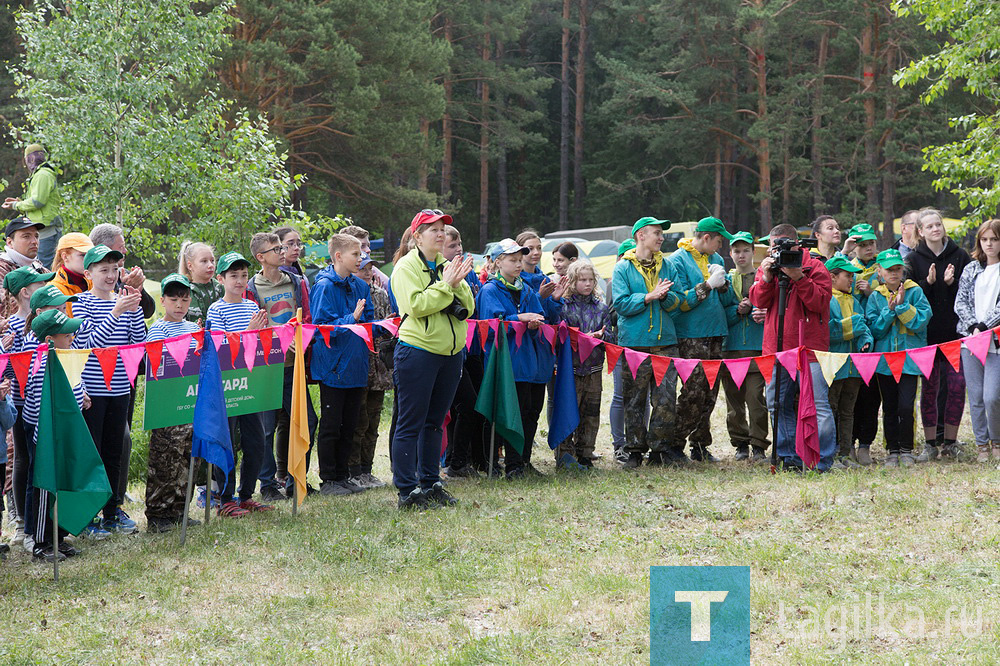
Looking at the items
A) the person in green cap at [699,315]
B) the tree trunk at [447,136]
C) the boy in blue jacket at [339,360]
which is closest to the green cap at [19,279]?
the boy in blue jacket at [339,360]

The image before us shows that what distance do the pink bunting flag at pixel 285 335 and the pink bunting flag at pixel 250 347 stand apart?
20 centimetres

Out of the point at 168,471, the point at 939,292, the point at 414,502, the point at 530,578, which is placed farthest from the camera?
the point at 939,292

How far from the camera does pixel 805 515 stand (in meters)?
6.11

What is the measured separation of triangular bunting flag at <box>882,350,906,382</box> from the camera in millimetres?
7762

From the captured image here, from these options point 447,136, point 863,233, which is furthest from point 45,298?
point 447,136

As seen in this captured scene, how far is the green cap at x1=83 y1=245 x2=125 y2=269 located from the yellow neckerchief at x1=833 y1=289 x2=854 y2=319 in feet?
17.9

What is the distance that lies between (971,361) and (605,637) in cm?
499

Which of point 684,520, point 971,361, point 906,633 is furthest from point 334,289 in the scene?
point 971,361

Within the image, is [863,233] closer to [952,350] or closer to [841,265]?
[841,265]

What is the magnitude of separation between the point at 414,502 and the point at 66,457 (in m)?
2.20

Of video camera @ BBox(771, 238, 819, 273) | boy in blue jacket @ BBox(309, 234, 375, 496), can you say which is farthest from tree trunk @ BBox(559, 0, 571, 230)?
boy in blue jacket @ BBox(309, 234, 375, 496)

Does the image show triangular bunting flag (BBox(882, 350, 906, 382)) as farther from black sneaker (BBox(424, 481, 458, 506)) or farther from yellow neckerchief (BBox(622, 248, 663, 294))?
black sneaker (BBox(424, 481, 458, 506))

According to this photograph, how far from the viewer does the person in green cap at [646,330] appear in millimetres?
7879

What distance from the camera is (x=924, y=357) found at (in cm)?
777
